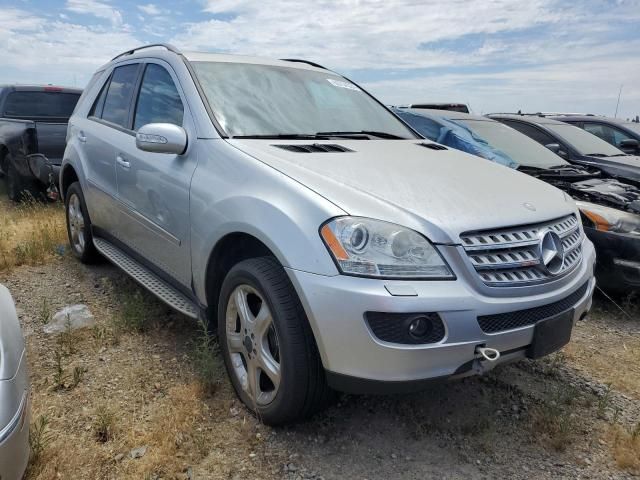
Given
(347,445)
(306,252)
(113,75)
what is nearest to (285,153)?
(306,252)

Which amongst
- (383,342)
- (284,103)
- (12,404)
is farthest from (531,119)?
(12,404)

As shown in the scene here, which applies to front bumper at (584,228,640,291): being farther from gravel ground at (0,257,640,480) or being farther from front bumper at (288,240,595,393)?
front bumper at (288,240,595,393)

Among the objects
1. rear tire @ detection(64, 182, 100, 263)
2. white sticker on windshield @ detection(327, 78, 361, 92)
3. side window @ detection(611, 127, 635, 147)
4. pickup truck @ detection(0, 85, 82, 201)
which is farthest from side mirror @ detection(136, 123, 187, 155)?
side window @ detection(611, 127, 635, 147)

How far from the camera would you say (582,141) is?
7105 mm

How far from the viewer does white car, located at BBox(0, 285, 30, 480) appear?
1746 mm

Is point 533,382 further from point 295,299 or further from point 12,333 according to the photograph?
point 12,333

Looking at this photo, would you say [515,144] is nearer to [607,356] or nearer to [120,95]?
[607,356]

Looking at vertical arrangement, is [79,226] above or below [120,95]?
below

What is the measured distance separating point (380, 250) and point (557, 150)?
18.3 ft

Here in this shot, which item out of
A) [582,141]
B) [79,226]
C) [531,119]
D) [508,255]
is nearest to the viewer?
[508,255]

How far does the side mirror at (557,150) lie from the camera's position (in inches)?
264

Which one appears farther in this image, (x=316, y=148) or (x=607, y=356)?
(x=607, y=356)

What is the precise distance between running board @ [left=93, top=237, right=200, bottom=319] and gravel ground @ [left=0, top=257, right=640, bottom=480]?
329 millimetres

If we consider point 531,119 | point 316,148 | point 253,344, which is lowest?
point 253,344
